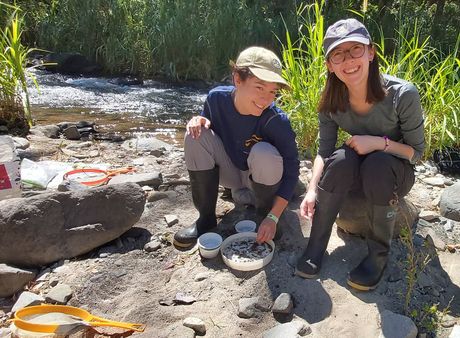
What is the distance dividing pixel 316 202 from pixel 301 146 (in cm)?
136

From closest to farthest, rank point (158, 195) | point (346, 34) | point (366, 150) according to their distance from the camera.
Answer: point (346, 34) → point (366, 150) → point (158, 195)

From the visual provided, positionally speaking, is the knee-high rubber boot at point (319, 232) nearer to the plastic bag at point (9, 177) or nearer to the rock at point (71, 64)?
the plastic bag at point (9, 177)

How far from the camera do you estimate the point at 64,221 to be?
7.79ft

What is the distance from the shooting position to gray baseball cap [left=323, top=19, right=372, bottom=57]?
1887 millimetres

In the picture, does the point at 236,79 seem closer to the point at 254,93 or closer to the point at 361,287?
the point at 254,93

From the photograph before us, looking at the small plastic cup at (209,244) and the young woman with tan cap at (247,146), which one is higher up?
the young woman with tan cap at (247,146)

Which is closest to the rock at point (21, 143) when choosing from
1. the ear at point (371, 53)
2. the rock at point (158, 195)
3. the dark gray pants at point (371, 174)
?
the rock at point (158, 195)

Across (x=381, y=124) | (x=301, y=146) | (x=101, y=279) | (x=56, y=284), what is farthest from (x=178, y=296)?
(x=301, y=146)

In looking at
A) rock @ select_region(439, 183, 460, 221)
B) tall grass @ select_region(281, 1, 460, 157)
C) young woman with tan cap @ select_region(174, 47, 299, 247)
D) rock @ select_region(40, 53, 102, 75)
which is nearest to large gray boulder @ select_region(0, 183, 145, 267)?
young woman with tan cap @ select_region(174, 47, 299, 247)

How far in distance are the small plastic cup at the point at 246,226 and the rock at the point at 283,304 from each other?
1.73 feet

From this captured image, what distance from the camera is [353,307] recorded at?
6.30 ft

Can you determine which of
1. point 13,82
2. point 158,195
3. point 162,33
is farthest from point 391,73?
point 162,33

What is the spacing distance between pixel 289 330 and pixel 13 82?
340 cm

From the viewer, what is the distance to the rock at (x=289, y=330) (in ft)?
5.74
